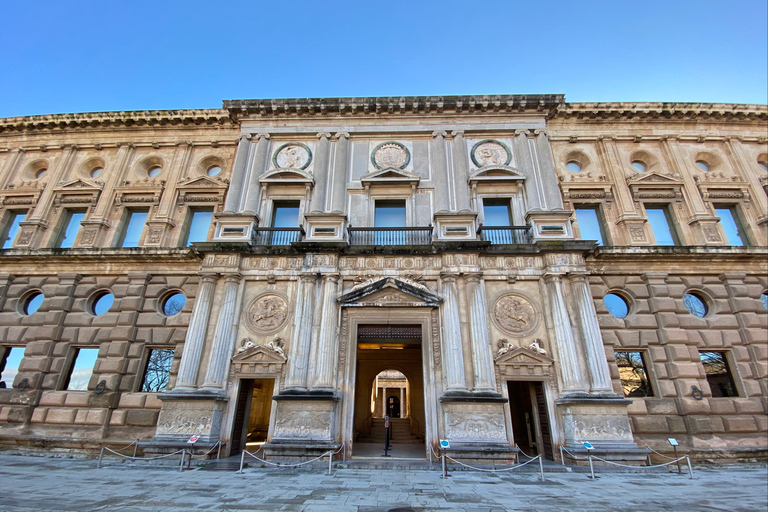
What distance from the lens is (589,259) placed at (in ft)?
50.3

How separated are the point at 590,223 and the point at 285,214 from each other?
14.0 metres

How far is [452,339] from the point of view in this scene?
525 inches

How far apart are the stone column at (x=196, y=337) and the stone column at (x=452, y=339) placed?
8830 millimetres

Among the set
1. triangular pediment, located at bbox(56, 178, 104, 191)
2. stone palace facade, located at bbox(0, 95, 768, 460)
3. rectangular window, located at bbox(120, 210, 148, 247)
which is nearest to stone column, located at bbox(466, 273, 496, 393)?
stone palace facade, located at bbox(0, 95, 768, 460)

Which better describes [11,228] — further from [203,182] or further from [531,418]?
[531,418]

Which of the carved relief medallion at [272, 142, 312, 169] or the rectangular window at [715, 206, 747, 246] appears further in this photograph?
the carved relief medallion at [272, 142, 312, 169]

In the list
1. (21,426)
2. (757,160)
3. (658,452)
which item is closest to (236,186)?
(21,426)

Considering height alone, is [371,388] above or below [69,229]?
below

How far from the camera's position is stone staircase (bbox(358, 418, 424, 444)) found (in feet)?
64.4

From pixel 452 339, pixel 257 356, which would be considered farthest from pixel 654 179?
pixel 257 356

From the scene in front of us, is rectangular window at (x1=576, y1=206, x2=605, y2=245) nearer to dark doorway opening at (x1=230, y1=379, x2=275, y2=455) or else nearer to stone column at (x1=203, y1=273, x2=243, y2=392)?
stone column at (x1=203, y1=273, x2=243, y2=392)

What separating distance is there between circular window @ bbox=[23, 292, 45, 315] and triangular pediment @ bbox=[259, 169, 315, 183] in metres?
11.0

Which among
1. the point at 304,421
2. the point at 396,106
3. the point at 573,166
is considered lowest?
the point at 304,421

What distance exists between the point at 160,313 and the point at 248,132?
9.28 meters
